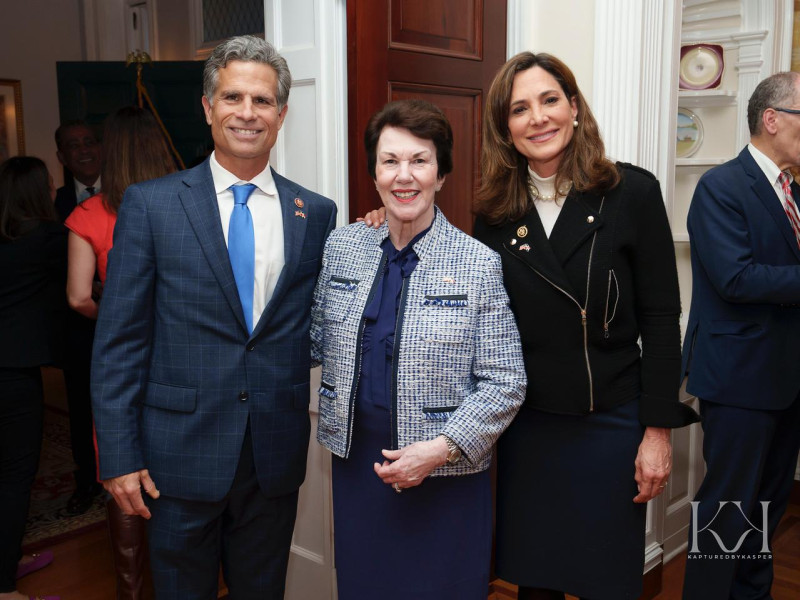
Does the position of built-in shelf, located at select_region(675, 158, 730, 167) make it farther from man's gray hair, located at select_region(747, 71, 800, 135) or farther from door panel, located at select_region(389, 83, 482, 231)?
door panel, located at select_region(389, 83, 482, 231)

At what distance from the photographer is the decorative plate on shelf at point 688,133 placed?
3.51 m

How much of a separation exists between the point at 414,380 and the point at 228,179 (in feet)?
2.14

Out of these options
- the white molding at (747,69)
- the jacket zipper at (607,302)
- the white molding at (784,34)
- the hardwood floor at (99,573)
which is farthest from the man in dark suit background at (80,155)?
the white molding at (784,34)

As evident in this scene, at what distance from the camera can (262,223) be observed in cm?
177

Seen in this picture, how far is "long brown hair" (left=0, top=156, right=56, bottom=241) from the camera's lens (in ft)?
9.56

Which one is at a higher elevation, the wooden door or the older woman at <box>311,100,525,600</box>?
the wooden door

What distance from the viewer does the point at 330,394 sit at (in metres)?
1.72

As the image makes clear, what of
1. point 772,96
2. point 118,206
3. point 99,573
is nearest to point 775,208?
point 772,96

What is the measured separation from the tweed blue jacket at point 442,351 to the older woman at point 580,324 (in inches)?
5.9

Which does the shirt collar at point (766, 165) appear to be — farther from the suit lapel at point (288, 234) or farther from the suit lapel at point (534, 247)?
the suit lapel at point (288, 234)

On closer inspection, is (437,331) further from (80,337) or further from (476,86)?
(80,337)

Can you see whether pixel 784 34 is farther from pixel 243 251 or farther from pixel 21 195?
pixel 21 195

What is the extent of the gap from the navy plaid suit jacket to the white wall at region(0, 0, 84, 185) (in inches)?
219

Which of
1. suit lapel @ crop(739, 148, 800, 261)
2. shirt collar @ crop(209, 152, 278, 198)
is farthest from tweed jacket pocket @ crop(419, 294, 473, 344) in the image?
suit lapel @ crop(739, 148, 800, 261)
